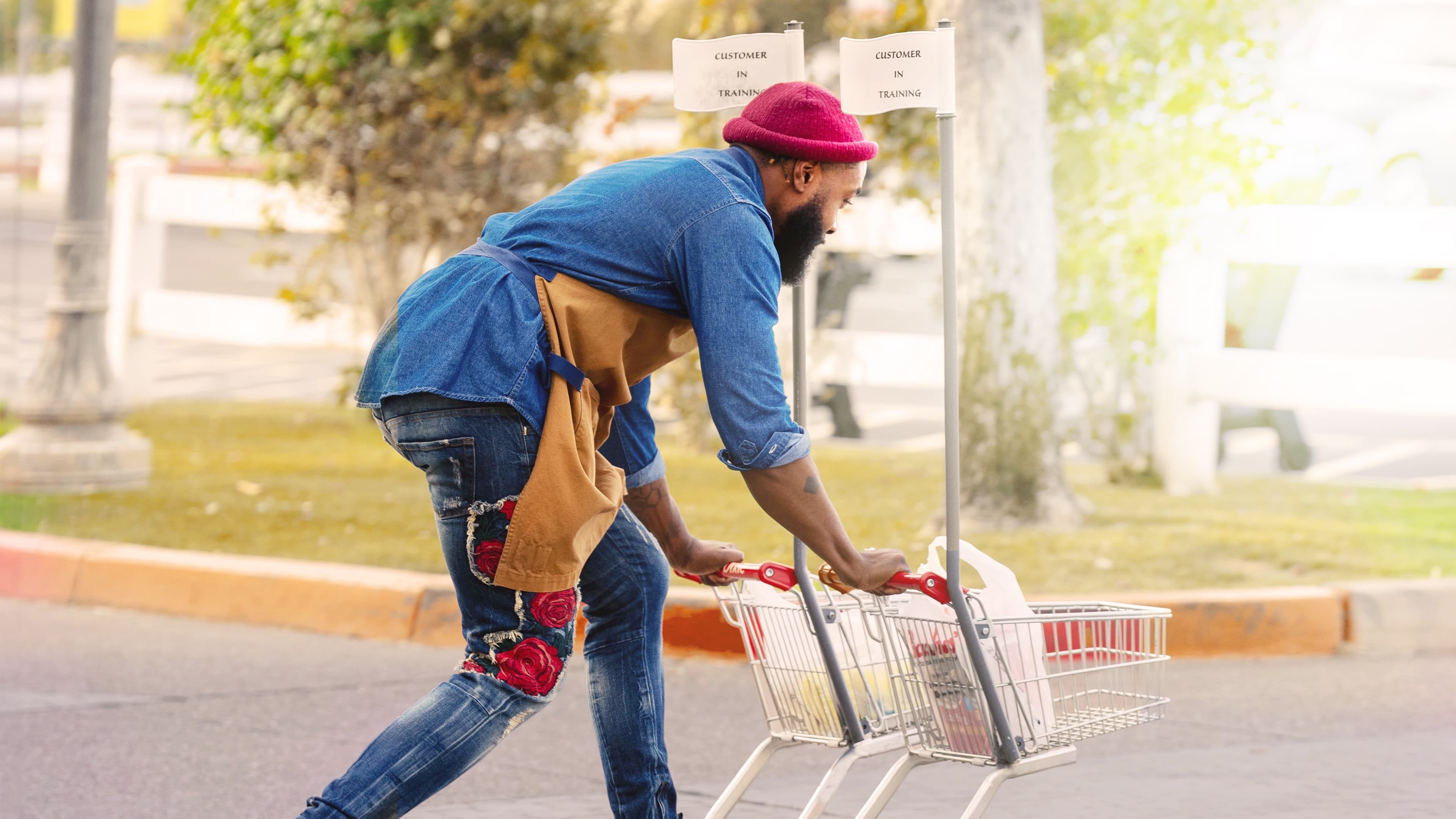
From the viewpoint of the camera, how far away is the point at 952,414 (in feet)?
10.2

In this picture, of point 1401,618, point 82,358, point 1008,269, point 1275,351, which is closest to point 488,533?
point 1401,618

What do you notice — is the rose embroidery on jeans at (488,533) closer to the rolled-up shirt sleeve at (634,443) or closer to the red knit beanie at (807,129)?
the rolled-up shirt sleeve at (634,443)

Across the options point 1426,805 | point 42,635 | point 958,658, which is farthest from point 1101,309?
point 958,658

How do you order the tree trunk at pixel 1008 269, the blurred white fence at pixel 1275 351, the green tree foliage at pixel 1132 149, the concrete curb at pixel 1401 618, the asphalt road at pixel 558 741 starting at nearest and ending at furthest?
the asphalt road at pixel 558 741
the concrete curb at pixel 1401 618
the tree trunk at pixel 1008 269
the blurred white fence at pixel 1275 351
the green tree foliage at pixel 1132 149

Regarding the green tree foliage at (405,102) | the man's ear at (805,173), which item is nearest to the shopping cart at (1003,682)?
the man's ear at (805,173)

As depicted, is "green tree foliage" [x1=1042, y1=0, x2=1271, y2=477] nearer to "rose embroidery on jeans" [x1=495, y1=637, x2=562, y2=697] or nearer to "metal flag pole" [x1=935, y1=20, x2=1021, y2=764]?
"metal flag pole" [x1=935, y1=20, x2=1021, y2=764]

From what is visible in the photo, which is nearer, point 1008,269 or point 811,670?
point 811,670

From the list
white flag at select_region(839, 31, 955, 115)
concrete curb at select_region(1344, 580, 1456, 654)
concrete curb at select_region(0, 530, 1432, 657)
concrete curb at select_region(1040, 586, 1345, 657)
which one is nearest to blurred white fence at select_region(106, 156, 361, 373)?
concrete curb at select_region(0, 530, 1432, 657)

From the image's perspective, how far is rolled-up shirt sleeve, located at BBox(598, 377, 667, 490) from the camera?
341 cm

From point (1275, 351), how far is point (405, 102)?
16.0 ft

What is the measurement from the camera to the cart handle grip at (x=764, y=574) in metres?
3.34

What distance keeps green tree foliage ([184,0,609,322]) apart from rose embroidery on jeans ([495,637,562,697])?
6.89 metres

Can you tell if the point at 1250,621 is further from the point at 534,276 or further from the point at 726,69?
the point at 534,276

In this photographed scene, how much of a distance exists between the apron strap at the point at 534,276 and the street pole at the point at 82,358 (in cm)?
592
